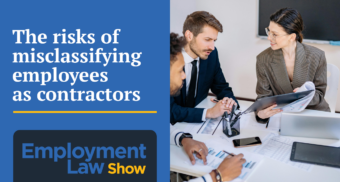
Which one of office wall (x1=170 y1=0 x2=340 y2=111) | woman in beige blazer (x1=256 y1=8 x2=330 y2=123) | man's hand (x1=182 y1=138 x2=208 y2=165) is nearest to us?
man's hand (x1=182 y1=138 x2=208 y2=165)

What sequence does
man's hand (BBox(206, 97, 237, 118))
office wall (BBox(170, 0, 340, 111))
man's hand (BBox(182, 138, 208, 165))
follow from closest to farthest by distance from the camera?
1. man's hand (BBox(182, 138, 208, 165))
2. man's hand (BBox(206, 97, 237, 118))
3. office wall (BBox(170, 0, 340, 111))

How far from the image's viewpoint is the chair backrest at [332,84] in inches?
85.2

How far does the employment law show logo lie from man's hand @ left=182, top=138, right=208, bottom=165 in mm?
201

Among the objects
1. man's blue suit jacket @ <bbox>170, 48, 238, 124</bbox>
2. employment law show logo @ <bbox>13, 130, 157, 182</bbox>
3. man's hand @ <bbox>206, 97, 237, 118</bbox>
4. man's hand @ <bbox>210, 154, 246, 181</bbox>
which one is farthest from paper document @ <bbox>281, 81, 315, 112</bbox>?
employment law show logo @ <bbox>13, 130, 157, 182</bbox>

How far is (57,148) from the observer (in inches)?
54.1

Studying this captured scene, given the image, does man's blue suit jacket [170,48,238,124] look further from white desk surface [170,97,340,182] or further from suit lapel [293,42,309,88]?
suit lapel [293,42,309,88]

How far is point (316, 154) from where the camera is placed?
4.79 feet

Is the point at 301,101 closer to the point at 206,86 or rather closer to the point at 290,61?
the point at 290,61

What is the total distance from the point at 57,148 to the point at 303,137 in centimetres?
123

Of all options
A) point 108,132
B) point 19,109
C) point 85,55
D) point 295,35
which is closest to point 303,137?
point 295,35

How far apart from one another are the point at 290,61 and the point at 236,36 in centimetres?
163

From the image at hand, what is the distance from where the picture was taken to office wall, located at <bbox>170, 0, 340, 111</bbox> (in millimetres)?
3535

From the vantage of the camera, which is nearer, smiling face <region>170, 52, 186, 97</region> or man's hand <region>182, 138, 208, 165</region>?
man's hand <region>182, 138, 208, 165</region>

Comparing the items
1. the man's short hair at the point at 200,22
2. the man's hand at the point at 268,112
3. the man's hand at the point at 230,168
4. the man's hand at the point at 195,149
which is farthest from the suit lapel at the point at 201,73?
the man's hand at the point at 230,168
